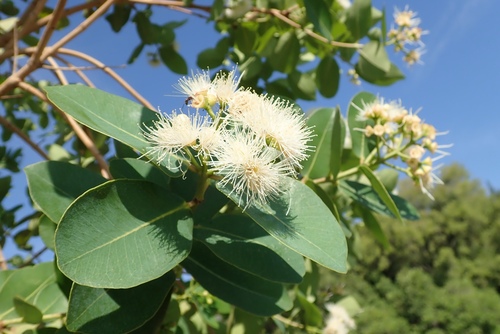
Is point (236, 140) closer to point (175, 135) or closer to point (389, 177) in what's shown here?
point (175, 135)

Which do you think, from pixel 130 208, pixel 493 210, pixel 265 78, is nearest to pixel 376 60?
pixel 265 78

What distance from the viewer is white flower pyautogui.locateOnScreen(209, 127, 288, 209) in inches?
32.1

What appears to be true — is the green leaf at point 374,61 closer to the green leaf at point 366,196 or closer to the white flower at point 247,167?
the green leaf at point 366,196

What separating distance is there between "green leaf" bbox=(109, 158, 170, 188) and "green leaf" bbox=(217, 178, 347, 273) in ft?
0.79

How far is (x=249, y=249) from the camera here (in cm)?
93

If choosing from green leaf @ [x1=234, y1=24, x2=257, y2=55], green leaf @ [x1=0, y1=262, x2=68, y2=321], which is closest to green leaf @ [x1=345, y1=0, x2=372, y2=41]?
green leaf @ [x1=234, y1=24, x2=257, y2=55]

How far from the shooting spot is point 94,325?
2.92 ft

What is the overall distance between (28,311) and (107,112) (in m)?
0.51

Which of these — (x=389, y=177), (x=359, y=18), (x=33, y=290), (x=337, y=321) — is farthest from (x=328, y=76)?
(x=33, y=290)

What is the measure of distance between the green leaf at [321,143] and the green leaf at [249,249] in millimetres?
412

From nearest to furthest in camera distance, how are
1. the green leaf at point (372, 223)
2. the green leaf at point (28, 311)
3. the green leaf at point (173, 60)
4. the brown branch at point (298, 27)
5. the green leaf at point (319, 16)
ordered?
the green leaf at point (28, 311) → the green leaf at point (319, 16) → the green leaf at point (372, 223) → the brown branch at point (298, 27) → the green leaf at point (173, 60)

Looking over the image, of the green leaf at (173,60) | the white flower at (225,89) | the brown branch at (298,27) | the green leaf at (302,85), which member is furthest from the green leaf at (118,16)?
the white flower at (225,89)

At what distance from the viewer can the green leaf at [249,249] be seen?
92cm

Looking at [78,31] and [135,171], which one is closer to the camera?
[135,171]
